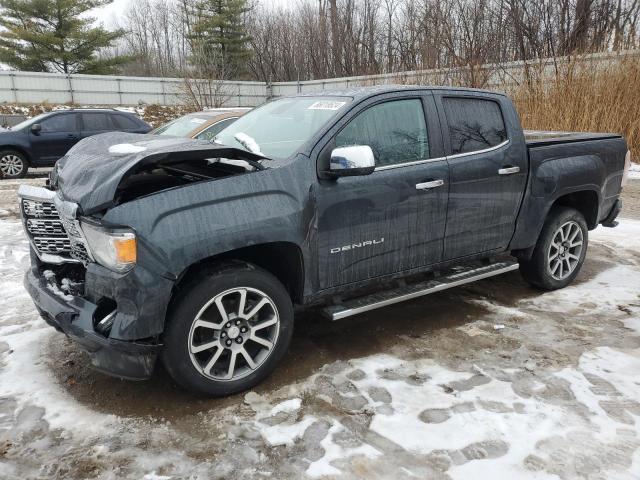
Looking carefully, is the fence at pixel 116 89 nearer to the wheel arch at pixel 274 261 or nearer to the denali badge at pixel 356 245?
the denali badge at pixel 356 245

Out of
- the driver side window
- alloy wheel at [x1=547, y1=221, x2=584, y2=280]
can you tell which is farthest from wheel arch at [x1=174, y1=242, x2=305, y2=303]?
alloy wheel at [x1=547, y1=221, x2=584, y2=280]

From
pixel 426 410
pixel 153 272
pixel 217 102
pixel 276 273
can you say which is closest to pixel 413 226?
pixel 276 273

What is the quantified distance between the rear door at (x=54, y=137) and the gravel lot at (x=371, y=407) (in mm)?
9238

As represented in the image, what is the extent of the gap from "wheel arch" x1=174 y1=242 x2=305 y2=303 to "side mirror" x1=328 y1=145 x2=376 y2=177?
0.56m

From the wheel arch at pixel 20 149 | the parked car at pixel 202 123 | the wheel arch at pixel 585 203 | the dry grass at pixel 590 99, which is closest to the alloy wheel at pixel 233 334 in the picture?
the wheel arch at pixel 585 203

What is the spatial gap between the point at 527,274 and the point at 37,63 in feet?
123

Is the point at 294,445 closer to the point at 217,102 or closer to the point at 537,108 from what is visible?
the point at 537,108

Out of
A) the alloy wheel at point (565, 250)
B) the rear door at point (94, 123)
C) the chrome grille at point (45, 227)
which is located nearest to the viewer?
the chrome grille at point (45, 227)

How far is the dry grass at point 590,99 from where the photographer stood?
475 inches

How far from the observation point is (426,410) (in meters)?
2.91

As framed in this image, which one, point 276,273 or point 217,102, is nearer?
point 276,273

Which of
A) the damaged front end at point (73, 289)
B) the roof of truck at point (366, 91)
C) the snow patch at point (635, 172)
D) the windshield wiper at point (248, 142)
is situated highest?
the roof of truck at point (366, 91)

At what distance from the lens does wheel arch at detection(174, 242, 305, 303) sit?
2.96 meters

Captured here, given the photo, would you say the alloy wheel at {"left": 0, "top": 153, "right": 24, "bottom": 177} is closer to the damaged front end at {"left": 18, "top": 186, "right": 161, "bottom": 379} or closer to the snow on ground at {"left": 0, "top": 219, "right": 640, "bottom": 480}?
the snow on ground at {"left": 0, "top": 219, "right": 640, "bottom": 480}
